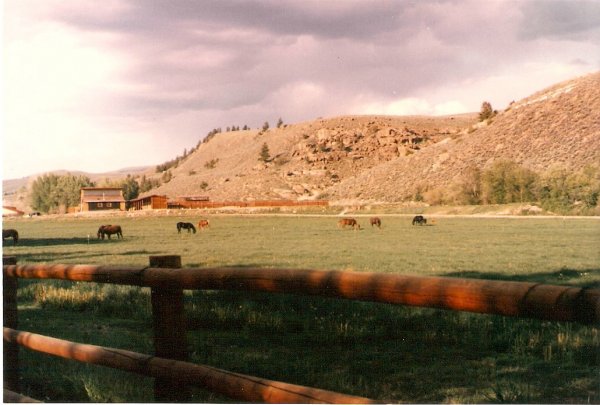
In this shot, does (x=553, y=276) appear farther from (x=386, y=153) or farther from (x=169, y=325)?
(x=386, y=153)

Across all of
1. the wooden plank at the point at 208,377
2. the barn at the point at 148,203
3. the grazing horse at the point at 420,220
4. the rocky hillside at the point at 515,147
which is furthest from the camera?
the rocky hillside at the point at 515,147

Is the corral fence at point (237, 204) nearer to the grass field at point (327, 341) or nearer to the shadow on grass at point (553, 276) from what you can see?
the grass field at point (327, 341)

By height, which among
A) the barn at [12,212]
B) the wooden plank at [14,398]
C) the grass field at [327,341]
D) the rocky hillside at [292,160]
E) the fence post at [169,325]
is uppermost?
the rocky hillside at [292,160]

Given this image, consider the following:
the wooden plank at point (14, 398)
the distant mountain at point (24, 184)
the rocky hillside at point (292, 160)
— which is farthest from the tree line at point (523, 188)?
the wooden plank at point (14, 398)

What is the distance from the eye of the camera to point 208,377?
3.04 metres

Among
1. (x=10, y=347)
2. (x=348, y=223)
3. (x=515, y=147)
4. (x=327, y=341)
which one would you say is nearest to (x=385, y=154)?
(x=515, y=147)

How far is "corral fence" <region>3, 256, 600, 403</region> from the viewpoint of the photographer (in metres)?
2.03

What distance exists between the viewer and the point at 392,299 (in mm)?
2387

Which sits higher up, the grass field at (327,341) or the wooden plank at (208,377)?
the wooden plank at (208,377)

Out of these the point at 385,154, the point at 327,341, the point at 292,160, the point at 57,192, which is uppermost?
the point at 385,154

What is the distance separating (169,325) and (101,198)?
11442 mm

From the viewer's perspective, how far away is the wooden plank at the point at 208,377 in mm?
2641

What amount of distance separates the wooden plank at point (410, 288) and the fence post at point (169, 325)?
0.11 meters

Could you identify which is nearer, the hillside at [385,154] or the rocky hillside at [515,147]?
the hillside at [385,154]
